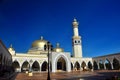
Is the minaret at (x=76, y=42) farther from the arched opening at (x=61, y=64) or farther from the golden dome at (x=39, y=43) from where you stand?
the golden dome at (x=39, y=43)

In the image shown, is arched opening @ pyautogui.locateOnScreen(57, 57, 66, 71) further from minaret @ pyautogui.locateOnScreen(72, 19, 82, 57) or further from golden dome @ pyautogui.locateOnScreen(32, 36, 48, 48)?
golden dome @ pyautogui.locateOnScreen(32, 36, 48, 48)

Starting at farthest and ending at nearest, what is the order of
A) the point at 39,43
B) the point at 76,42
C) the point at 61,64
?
the point at 39,43 → the point at 76,42 → the point at 61,64

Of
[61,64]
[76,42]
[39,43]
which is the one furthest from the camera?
[39,43]

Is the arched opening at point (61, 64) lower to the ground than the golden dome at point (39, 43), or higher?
lower

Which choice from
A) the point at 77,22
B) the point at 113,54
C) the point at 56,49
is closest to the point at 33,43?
the point at 56,49

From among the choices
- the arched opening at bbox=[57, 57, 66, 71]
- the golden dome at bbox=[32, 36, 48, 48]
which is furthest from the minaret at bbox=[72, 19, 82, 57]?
the golden dome at bbox=[32, 36, 48, 48]

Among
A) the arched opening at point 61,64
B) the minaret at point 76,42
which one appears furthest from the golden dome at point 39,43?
the minaret at point 76,42

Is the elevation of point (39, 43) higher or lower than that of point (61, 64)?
higher

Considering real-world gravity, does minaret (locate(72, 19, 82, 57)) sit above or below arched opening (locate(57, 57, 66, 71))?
above

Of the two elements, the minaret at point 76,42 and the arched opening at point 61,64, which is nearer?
the arched opening at point 61,64

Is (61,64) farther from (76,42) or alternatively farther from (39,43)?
(39,43)

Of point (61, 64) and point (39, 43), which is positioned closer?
point (61, 64)

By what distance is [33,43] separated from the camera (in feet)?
210

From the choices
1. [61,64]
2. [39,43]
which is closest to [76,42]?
[61,64]
